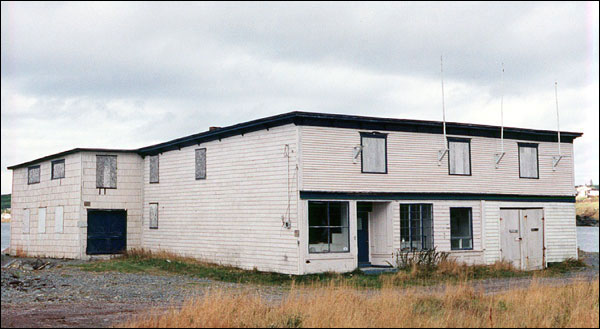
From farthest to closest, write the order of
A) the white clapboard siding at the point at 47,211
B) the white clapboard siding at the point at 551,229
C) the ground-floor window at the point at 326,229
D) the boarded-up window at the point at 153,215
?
1. the boarded-up window at the point at 153,215
2. the white clapboard siding at the point at 47,211
3. the white clapboard siding at the point at 551,229
4. the ground-floor window at the point at 326,229

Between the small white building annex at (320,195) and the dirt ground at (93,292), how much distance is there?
3.07m

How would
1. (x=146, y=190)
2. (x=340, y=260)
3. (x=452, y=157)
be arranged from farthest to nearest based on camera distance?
1. (x=146, y=190)
2. (x=452, y=157)
3. (x=340, y=260)

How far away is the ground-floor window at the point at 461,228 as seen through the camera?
26.6 m

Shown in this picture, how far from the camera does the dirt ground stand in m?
13.5

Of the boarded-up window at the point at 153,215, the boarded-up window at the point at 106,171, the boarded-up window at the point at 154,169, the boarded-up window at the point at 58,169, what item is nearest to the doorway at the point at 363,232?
the boarded-up window at the point at 153,215

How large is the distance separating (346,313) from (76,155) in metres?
21.8

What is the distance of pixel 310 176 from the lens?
75.2 feet

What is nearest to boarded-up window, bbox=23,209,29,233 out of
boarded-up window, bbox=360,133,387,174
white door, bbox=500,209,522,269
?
boarded-up window, bbox=360,133,387,174

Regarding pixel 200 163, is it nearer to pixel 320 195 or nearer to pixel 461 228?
pixel 320 195

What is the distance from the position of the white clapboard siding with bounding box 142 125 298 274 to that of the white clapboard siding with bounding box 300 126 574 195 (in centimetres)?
89

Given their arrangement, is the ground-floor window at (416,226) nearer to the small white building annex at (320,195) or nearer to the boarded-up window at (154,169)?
the small white building annex at (320,195)

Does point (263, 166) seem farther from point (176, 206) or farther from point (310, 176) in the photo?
point (176, 206)

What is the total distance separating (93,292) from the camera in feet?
59.8

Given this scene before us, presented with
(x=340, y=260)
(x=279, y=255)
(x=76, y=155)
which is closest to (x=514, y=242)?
(x=340, y=260)
